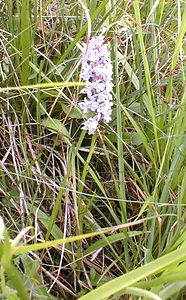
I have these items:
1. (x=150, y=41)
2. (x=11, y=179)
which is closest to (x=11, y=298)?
(x=11, y=179)

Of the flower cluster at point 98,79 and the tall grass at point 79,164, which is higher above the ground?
the flower cluster at point 98,79

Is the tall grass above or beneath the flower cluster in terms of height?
beneath

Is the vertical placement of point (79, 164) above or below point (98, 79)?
below

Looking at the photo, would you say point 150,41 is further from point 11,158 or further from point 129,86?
point 11,158

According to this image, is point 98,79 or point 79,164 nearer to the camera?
point 98,79
